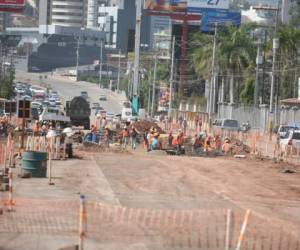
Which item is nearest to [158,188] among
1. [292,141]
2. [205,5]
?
[292,141]

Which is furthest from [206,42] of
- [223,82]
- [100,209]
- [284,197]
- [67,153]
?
[100,209]

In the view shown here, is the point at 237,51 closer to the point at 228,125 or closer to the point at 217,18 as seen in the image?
the point at 228,125

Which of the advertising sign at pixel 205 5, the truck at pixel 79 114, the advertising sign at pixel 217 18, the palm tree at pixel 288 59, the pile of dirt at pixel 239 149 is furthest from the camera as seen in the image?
the advertising sign at pixel 205 5

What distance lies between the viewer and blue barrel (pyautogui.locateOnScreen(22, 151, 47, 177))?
102ft

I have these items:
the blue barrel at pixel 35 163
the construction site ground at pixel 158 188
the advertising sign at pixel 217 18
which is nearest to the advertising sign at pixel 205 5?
the advertising sign at pixel 217 18

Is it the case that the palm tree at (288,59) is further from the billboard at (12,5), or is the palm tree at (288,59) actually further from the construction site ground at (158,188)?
the construction site ground at (158,188)

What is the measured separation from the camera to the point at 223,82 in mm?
109688

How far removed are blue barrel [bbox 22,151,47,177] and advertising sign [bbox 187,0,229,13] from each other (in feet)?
353

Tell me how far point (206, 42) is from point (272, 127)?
46871 millimetres

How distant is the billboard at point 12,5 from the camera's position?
103 metres

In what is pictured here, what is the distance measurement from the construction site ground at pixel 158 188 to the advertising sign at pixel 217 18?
86005 millimetres

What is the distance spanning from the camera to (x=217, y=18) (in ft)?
439

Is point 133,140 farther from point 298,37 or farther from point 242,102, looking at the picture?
point 242,102

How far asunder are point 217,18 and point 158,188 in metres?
105
